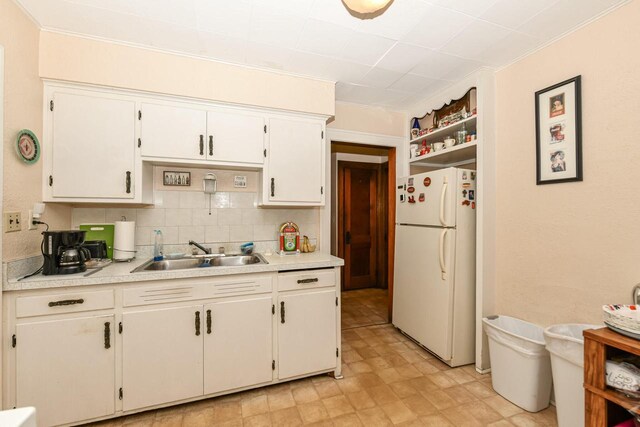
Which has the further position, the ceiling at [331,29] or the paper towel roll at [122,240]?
the paper towel roll at [122,240]

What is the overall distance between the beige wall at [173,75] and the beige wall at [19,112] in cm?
11

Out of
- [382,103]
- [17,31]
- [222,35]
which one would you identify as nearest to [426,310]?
[382,103]

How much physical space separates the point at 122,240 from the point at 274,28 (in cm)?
187

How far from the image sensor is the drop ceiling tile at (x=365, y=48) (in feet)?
6.22

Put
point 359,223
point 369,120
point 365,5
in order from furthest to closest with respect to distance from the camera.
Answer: point 359,223 < point 369,120 < point 365,5

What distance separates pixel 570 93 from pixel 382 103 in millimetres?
1588

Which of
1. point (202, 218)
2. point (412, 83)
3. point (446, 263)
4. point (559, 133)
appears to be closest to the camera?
point (559, 133)

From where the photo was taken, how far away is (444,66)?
227cm

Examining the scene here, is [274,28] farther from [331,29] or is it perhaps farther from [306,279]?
[306,279]

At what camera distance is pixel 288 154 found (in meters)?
2.36

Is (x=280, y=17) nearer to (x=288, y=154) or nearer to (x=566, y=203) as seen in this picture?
(x=288, y=154)

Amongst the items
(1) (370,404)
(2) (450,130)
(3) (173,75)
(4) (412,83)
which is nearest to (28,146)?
(3) (173,75)

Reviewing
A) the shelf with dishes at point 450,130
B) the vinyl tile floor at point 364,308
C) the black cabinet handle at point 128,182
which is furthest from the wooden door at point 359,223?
the black cabinet handle at point 128,182

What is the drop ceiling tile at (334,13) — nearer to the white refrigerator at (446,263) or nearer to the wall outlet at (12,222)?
the white refrigerator at (446,263)
